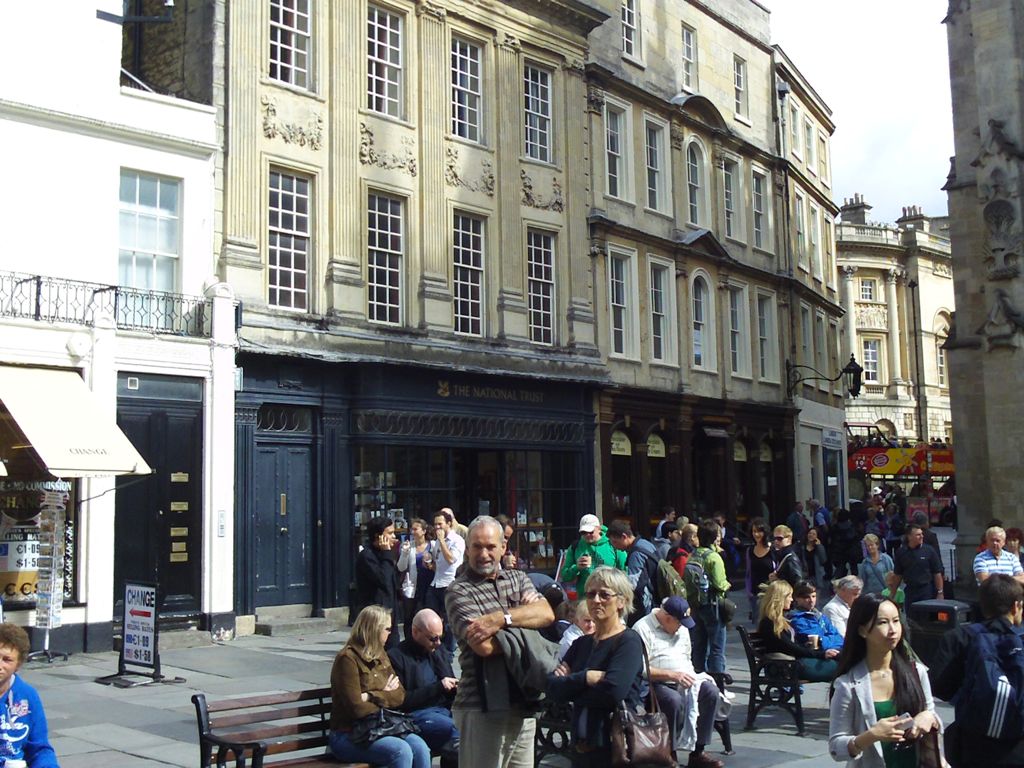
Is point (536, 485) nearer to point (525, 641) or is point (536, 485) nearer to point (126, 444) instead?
point (126, 444)

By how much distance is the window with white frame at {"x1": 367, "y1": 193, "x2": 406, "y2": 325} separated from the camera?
21219mm

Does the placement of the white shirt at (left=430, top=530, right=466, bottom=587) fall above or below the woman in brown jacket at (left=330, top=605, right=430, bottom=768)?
above

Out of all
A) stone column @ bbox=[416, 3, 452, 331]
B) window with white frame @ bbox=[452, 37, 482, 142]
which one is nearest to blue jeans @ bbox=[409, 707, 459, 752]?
stone column @ bbox=[416, 3, 452, 331]

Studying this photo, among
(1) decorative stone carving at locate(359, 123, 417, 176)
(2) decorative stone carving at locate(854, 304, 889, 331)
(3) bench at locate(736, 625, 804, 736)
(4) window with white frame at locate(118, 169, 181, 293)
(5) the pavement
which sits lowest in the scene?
(5) the pavement

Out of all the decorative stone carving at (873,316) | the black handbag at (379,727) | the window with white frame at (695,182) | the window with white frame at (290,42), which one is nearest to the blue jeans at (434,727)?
the black handbag at (379,727)

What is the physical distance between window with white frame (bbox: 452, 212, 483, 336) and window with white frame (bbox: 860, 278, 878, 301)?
48483 mm

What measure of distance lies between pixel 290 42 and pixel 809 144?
2319 cm

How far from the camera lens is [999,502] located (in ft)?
71.6

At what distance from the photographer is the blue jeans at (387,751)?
24.3 feet

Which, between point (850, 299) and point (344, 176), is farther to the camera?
point (850, 299)

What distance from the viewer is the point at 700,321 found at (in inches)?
1198

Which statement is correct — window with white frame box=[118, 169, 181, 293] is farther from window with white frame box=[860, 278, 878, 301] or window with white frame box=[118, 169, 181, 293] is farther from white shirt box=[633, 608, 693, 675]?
window with white frame box=[860, 278, 878, 301]

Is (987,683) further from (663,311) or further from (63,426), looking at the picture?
(663,311)

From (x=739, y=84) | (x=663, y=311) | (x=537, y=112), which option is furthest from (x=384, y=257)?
(x=739, y=84)
